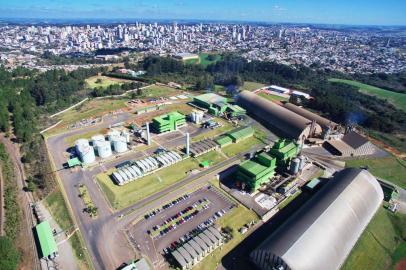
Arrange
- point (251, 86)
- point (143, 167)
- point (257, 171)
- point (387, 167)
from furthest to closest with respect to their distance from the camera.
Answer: point (251, 86), point (387, 167), point (143, 167), point (257, 171)

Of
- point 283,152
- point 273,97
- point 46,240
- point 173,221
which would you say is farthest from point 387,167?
point 46,240

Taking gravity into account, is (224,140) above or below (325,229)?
below

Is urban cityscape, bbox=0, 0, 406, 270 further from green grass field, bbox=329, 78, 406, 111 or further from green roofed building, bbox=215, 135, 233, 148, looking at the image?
green grass field, bbox=329, 78, 406, 111

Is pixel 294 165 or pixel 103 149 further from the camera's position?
pixel 103 149

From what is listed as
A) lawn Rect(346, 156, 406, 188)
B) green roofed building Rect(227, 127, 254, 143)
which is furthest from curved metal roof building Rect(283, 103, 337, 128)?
green roofed building Rect(227, 127, 254, 143)

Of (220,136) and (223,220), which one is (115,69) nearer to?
(220,136)

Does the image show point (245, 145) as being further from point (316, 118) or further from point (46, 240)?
point (46, 240)
